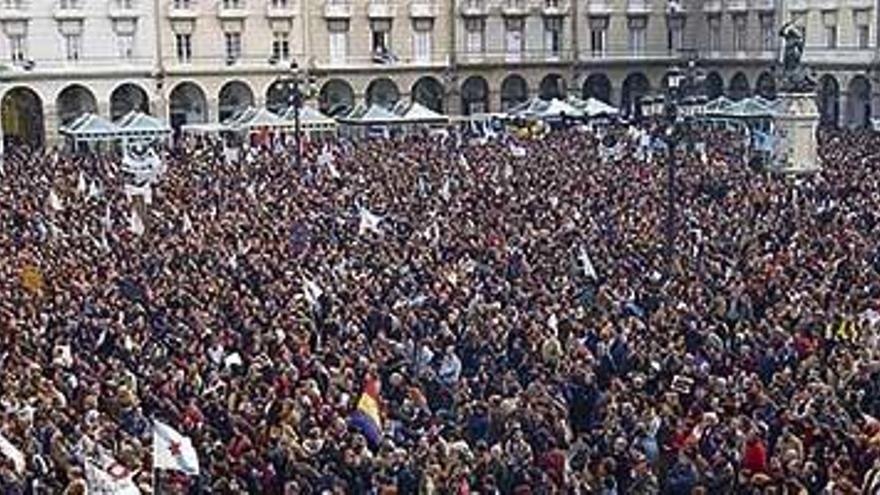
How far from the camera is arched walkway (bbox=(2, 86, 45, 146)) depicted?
7438 centimetres

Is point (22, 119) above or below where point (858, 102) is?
below

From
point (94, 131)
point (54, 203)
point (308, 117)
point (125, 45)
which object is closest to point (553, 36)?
point (308, 117)

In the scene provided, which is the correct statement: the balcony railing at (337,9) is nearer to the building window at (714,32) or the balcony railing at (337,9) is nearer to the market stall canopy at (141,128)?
the market stall canopy at (141,128)

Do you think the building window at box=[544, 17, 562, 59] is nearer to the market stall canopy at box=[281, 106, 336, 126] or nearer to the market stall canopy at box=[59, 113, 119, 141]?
the market stall canopy at box=[281, 106, 336, 126]

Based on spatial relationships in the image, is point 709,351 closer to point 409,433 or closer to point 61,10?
point 409,433

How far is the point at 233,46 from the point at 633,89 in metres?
22.2

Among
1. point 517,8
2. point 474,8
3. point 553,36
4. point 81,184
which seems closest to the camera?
point 81,184

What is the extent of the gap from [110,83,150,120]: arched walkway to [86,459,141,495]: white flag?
58.9 m

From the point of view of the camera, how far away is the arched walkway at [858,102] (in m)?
71.8

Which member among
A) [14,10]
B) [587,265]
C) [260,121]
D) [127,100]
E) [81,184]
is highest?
[14,10]

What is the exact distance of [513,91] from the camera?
8119cm

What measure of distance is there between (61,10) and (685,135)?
33001 millimetres

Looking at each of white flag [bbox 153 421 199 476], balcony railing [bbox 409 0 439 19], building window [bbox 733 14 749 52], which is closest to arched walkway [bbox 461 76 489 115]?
balcony railing [bbox 409 0 439 19]

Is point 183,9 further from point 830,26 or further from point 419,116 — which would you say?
point 830,26
